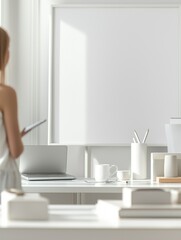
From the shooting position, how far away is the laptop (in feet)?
12.3

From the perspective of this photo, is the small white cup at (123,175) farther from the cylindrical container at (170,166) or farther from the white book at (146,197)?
the white book at (146,197)

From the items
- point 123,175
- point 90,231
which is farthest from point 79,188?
point 90,231

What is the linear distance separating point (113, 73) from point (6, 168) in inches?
80.9

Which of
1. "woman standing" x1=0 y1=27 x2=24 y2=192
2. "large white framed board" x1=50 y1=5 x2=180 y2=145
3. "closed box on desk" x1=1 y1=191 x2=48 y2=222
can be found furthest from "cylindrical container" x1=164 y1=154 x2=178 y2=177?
"closed box on desk" x1=1 y1=191 x2=48 y2=222

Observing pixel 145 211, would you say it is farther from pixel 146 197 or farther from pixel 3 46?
pixel 3 46

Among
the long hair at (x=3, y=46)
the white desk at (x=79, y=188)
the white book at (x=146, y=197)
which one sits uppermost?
the long hair at (x=3, y=46)

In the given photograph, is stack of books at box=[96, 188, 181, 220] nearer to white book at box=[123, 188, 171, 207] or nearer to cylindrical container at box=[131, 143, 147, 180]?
white book at box=[123, 188, 171, 207]

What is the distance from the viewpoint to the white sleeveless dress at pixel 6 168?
238 centimetres

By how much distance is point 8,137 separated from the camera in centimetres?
238

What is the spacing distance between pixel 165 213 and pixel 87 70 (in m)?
2.86

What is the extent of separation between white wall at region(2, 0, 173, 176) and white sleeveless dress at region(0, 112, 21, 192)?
73.7 inches

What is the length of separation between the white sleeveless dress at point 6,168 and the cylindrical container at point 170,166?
1.35m

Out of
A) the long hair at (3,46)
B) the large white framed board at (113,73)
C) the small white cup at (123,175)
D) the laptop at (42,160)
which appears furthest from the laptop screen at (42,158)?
the long hair at (3,46)

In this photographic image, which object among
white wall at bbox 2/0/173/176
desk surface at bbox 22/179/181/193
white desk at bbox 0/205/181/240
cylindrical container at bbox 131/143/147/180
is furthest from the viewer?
white wall at bbox 2/0/173/176
